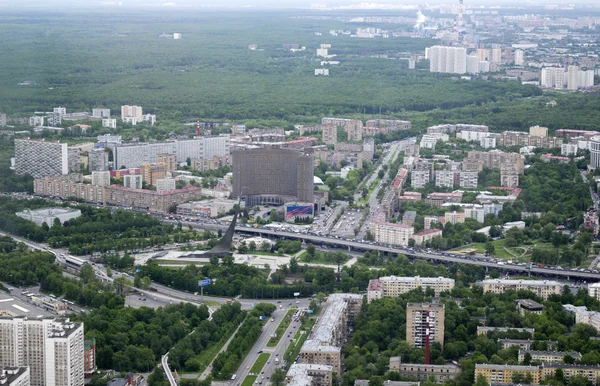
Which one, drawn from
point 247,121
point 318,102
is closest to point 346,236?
point 247,121

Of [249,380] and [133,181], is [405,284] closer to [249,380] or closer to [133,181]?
[249,380]

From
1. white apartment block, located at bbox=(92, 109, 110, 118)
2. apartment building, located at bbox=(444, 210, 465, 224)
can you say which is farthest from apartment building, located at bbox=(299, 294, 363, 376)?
white apartment block, located at bbox=(92, 109, 110, 118)

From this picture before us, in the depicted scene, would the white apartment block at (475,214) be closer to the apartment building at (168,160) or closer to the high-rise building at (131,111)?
the apartment building at (168,160)

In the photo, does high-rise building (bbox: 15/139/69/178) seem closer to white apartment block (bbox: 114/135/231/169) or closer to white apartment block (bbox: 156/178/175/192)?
white apartment block (bbox: 114/135/231/169)

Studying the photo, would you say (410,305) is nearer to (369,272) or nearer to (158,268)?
(369,272)

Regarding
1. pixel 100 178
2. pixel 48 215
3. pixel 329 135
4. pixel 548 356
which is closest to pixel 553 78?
pixel 329 135
